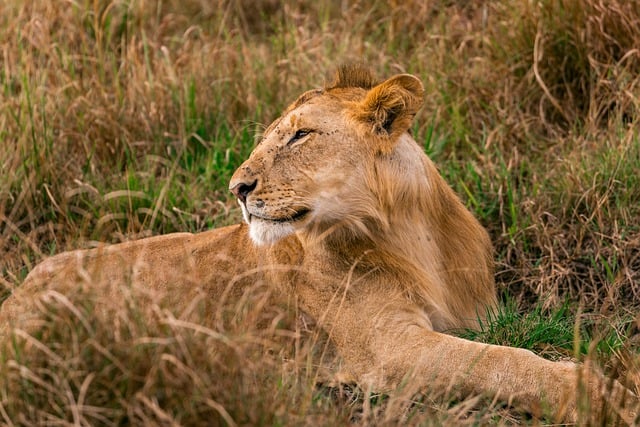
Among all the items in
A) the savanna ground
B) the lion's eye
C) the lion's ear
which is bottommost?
the savanna ground

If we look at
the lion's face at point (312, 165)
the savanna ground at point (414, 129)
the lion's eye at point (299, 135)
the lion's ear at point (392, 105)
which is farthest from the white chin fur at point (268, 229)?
the lion's ear at point (392, 105)

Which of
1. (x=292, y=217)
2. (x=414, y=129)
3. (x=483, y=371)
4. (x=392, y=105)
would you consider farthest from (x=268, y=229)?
(x=414, y=129)

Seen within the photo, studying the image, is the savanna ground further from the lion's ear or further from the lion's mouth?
the lion's ear

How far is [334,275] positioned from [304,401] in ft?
3.46

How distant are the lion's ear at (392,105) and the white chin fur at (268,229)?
0.50 metres

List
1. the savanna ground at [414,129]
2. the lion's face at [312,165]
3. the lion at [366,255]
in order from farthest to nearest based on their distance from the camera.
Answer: the savanna ground at [414,129] < the lion's face at [312,165] < the lion at [366,255]

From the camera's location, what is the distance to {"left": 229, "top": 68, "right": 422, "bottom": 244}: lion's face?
3.92 m

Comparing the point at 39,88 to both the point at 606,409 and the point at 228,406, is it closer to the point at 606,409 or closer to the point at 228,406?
the point at 228,406

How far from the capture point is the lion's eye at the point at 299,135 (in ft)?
13.3

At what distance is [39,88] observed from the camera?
6008 mm

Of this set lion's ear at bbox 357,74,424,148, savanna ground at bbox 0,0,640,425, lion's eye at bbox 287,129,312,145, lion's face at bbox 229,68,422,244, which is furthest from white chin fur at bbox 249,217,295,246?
lion's ear at bbox 357,74,424,148

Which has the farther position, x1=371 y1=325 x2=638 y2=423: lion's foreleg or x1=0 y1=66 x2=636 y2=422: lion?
x1=0 y1=66 x2=636 y2=422: lion

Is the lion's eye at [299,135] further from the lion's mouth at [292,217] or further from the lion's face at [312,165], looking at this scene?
the lion's mouth at [292,217]

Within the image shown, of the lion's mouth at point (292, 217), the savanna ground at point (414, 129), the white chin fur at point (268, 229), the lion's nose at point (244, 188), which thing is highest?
the lion's nose at point (244, 188)
